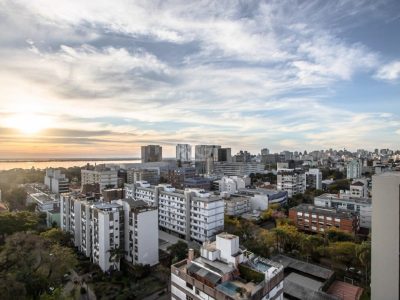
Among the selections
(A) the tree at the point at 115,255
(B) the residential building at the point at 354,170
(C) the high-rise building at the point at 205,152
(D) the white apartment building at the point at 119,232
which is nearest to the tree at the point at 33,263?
(A) the tree at the point at 115,255

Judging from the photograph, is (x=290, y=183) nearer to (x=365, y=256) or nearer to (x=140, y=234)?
(x=365, y=256)

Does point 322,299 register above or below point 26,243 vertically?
below

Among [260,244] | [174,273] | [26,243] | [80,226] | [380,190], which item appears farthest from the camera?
[80,226]

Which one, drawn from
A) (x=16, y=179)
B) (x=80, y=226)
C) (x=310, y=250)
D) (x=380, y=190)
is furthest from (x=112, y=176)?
(x=380, y=190)

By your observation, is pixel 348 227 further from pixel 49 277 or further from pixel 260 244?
pixel 49 277

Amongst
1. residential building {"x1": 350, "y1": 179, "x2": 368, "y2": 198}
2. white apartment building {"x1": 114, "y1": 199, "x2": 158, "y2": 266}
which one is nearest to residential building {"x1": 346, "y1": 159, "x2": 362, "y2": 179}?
residential building {"x1": 350, "y1": 179, "x2": 368, "y2": 198}

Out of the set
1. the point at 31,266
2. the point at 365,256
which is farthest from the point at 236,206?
the point at 31,266
